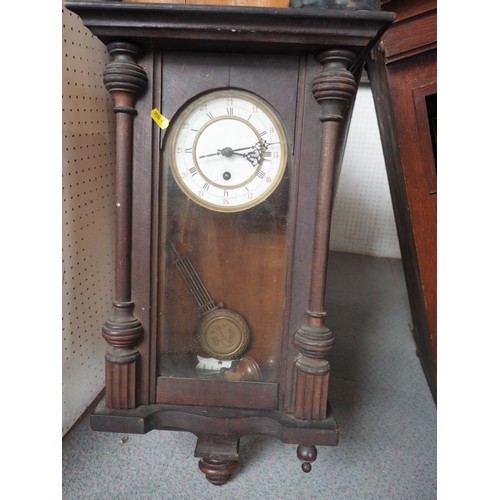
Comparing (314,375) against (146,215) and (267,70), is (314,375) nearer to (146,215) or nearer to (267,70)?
(146,215)

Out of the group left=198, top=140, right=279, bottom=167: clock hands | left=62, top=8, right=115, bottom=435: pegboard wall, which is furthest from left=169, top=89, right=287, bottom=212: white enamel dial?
left=62, top=8, right=115, bottom=435: pegboard wall

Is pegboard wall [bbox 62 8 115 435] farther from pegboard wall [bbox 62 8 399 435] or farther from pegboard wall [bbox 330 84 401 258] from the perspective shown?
pegboard wall [bbox 330 84 401 258]

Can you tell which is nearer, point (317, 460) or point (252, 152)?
point (252, 152)

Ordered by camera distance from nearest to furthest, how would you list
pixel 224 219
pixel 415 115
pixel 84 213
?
pixel 224 219
pixel 84 213
pixel 415 115

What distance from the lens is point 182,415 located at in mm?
837

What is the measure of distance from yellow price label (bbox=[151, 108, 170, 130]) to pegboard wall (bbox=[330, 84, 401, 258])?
A: 155 centimetres

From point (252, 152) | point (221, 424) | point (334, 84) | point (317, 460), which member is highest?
point (334, 84)

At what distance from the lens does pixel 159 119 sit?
2.58 feet

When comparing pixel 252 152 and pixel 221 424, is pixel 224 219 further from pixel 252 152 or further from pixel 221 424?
pixel 221 424

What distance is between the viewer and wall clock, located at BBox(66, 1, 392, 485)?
748 mm

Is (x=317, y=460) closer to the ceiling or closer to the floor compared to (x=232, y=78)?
closer to the floor

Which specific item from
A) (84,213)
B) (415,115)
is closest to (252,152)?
(84,213)

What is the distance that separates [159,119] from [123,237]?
0.21 m

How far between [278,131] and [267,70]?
0.10 meters
